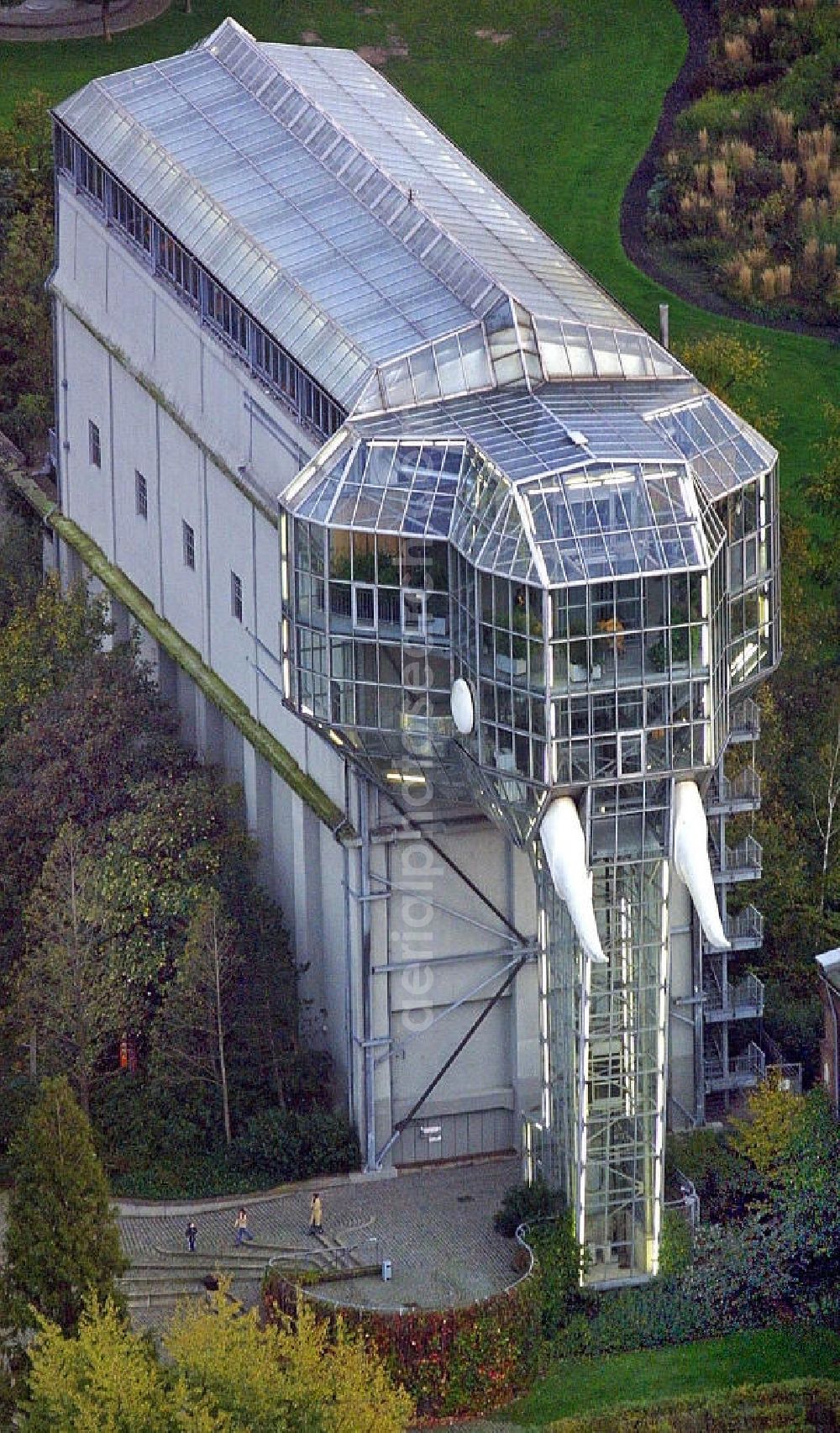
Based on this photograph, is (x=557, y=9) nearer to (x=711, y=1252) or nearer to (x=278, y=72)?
(x=278, y=72)

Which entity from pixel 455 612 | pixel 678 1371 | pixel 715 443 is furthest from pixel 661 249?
pixel 678 1371

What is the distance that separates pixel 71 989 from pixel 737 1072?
668 inches

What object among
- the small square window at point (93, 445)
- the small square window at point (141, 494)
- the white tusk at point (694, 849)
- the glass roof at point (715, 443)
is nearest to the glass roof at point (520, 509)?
the glass roof at point (715, 443)

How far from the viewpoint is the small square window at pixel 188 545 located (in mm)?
116562

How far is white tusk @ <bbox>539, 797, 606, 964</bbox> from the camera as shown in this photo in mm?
97750

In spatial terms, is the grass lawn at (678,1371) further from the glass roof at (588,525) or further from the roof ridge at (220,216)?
the roof ridge at (220,216)

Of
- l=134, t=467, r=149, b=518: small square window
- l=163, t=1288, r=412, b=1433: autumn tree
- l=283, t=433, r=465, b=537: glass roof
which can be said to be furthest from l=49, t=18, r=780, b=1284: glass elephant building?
l=163, t=1288, r=412, b=1433: autumn tree

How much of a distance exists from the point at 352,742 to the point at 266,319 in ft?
43.0

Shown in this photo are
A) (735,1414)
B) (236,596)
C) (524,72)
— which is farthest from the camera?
(524,72)

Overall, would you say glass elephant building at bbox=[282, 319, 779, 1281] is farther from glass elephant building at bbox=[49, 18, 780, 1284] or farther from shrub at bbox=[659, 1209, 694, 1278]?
shrub at bbox=[659, 1209, 694, 1278]

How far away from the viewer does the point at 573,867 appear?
97938 millimetres

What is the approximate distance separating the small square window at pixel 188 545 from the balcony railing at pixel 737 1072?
20.0 meters

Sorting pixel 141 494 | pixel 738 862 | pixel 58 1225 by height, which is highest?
pixel 141 494

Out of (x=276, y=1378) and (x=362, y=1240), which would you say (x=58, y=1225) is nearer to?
(x=276, y=1378)
